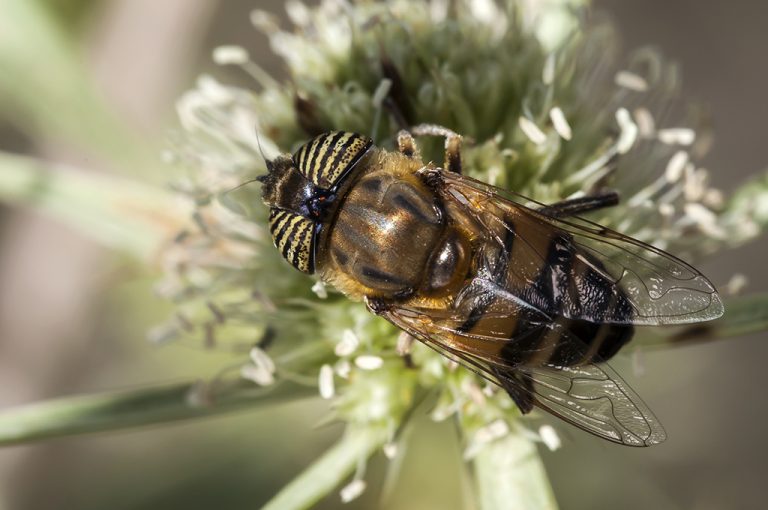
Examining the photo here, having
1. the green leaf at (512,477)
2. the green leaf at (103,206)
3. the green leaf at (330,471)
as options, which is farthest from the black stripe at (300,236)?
the green leaf at (103,206)

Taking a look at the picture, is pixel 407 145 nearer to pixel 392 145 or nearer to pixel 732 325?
pixel 392 145

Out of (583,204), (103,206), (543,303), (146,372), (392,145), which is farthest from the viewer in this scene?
(146,372)

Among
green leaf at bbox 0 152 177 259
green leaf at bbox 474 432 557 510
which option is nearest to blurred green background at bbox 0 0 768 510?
green leaf at bbox 0 152 177 259

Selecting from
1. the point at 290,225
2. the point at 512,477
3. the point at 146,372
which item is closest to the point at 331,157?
the point at 290,225

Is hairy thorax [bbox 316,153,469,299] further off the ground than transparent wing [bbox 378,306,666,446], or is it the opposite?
hairy thorax [bbox 316,153,469,299]

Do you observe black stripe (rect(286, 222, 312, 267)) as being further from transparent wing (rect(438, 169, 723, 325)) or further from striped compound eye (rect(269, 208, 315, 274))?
transparent wing (rect(438, 169, 723, 325))

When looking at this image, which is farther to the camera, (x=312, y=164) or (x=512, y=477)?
(x=512, y=477)

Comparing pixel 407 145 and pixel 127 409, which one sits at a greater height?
pixel 407 145

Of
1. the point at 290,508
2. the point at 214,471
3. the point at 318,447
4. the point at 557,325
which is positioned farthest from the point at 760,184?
the point at 214,471
